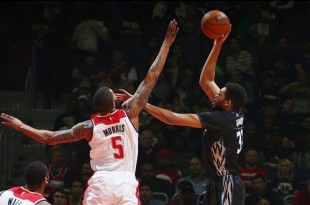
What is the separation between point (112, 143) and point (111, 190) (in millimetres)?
509

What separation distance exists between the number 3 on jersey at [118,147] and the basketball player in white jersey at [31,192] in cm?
89

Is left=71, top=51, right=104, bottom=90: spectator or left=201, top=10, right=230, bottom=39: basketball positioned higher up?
left=201, top=10, right=230, bottom=39: basketball

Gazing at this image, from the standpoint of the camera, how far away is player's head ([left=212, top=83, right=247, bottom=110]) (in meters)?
8.31

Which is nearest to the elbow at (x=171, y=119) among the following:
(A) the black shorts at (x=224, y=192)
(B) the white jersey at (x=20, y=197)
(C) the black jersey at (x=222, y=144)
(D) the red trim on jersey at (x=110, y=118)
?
(C) the black jersey at (x=222, y=144)

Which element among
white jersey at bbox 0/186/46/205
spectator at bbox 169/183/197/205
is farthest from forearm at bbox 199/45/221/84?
spectator at bbox 169/183/197/205

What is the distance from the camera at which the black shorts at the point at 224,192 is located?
8.25 metres

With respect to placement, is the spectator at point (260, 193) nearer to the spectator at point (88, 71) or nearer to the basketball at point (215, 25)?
the basketball at point (215, 25)

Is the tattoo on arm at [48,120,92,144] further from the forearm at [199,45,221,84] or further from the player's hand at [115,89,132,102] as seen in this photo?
the forearm at [199,45,221,84]

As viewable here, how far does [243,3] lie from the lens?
18.9 metres

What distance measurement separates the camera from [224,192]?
825 centimetres

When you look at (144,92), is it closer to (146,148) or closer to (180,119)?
(180,119)

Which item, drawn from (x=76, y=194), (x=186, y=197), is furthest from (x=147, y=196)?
(x=76, y=194)

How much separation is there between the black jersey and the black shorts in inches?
2.7

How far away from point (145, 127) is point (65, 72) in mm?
3137
